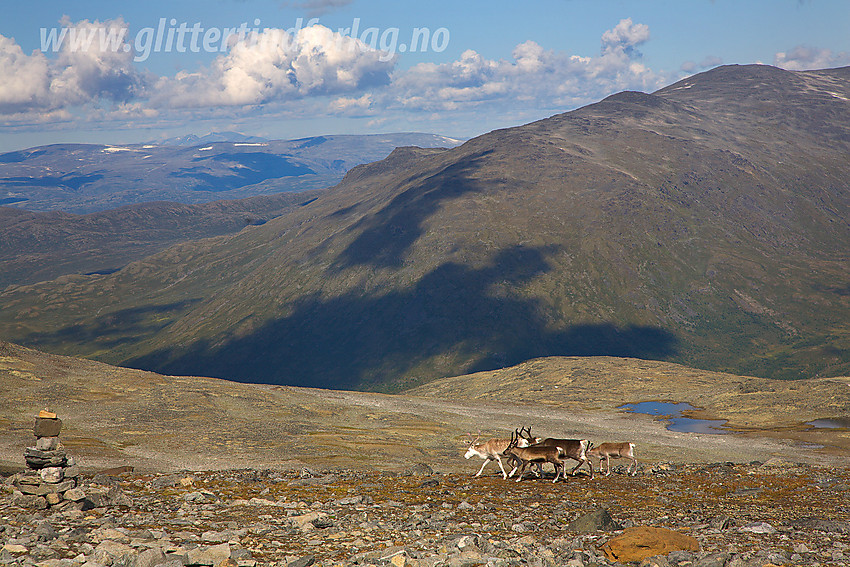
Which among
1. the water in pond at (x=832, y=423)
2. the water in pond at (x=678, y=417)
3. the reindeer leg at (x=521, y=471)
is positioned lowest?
the water in pond at (x=678, y=417)

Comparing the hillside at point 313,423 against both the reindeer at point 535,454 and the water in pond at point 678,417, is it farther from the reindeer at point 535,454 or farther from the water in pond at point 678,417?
the reindeer at point 535,454

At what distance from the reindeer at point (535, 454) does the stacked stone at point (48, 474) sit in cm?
2485

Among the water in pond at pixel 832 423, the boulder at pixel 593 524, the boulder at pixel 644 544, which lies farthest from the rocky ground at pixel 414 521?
the water in pond at pixel 832 423

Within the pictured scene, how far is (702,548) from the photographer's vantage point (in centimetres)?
2231

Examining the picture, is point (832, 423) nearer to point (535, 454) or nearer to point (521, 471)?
point (535, 454)

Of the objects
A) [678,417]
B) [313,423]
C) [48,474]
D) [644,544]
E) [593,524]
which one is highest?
[644,544]

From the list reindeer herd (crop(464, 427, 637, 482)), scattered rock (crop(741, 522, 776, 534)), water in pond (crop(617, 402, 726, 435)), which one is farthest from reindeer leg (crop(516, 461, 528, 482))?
water in pond (crop(617, 402, 726, 435))

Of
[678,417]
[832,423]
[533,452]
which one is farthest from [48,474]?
[832,423]

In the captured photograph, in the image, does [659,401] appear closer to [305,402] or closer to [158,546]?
[305,402]

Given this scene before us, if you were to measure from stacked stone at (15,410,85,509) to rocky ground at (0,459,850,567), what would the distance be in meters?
0.58

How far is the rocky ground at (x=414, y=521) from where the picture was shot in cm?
2050

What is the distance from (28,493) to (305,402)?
6692cm

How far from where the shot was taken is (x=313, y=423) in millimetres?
76250

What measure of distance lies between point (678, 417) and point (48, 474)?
111852 mm
